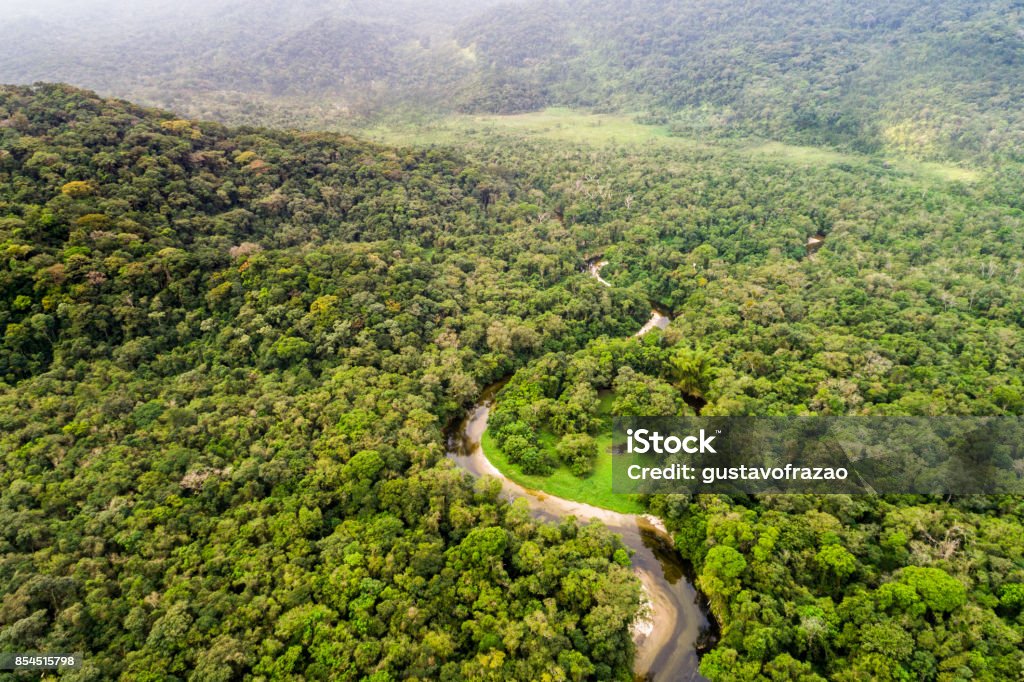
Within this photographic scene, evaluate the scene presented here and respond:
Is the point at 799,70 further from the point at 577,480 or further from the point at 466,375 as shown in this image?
the point at 577,480

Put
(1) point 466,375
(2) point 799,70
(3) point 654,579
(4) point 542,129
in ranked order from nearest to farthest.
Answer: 1. (3) point 654,579
2. (1) point 466,375
3. (4) point 542,129
4. (2) point 799,70

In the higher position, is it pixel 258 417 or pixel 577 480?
pixel 258 417

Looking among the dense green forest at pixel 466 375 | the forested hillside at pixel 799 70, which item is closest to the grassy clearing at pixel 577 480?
the dense green forest at pixel 466 375

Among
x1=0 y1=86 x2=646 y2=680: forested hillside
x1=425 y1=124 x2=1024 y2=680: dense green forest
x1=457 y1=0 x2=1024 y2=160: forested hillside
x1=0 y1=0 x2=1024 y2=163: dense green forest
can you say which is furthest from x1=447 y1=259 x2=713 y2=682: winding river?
x1=457 y1=0 x2=1024 y2=160: forested hillside

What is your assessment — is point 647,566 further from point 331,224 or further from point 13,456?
point 331,224

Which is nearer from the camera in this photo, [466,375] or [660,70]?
[466,375]

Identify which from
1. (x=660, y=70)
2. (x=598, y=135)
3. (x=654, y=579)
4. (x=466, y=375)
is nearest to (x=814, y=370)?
(x=654, y=579)
